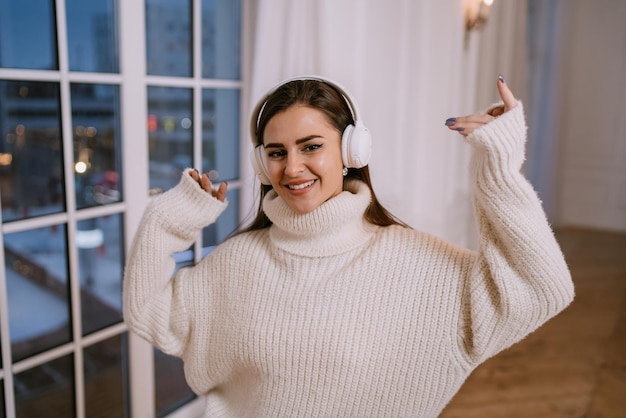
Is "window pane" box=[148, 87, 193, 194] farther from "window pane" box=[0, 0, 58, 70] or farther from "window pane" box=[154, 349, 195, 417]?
"window pane" box=[154, 349, 195, 417]

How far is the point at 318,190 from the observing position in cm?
123

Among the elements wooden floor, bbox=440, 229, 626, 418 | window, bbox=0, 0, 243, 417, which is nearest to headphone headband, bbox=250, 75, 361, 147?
window, bbox=0, 0, 243, 417

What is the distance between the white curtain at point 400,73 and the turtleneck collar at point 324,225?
96 centimetres

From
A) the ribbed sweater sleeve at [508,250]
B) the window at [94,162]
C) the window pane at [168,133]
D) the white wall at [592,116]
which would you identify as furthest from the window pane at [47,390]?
the white wall at [592,116]

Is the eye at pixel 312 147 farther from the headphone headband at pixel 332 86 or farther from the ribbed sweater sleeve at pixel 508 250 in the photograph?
the ribbed sweater sleeve at pixel 508 250

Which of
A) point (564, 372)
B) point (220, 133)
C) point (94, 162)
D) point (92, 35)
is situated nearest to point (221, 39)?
point (220, 133)

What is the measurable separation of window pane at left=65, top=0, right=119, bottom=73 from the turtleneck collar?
3.31 ft

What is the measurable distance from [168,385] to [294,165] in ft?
5.54

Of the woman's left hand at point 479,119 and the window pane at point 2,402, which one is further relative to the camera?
the window pane at point 2,402

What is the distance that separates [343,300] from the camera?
4.08 ft

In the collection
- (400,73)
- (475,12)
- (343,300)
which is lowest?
(343,300)

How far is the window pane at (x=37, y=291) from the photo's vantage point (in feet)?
6.38

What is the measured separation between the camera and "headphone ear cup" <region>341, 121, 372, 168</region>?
1.26 m

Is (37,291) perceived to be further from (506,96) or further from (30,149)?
(506,96)
